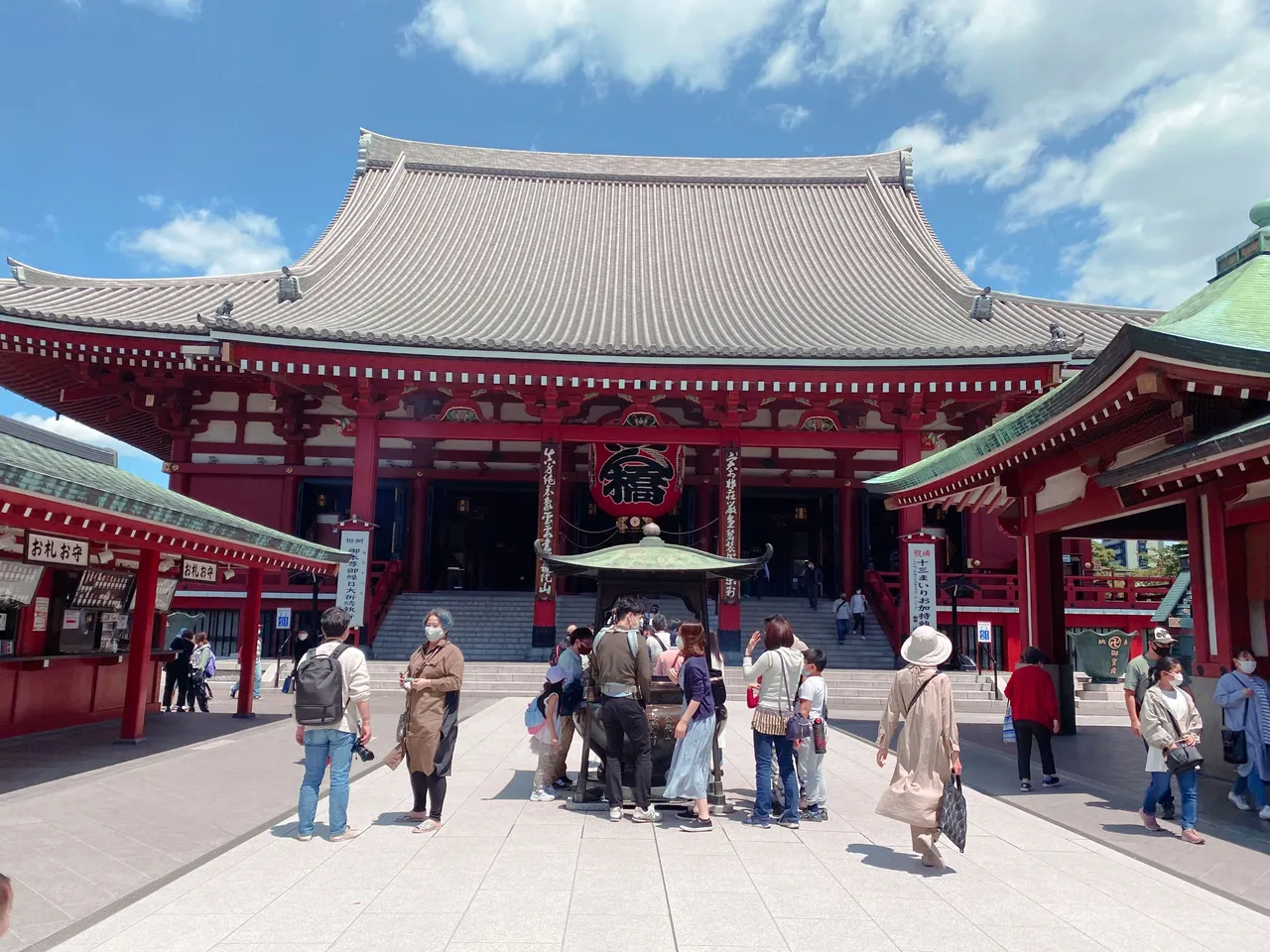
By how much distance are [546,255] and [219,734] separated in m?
17.1

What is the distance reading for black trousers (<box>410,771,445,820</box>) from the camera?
6527mm

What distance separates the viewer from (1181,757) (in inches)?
251

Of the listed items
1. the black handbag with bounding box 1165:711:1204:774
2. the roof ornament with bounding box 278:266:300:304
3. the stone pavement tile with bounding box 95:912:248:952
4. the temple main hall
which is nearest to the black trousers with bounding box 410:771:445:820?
the stone pavement tile with bounding box 95:912:248:952

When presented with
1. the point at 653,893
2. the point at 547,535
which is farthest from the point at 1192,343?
the point at 547,535

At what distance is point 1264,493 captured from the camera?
801cm

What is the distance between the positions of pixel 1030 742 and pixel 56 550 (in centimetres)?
1071

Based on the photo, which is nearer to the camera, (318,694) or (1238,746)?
(318,694)

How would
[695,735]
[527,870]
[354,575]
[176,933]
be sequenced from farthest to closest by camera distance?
[354,575] → [695,735] → [527,870] → [176,933]

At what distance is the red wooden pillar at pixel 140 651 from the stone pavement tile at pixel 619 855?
6.58 metres

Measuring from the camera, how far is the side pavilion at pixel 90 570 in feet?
25.4

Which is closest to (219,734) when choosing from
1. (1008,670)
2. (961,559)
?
(1008,670)

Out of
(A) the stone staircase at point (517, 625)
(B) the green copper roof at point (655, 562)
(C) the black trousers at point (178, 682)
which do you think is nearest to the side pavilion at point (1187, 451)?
(B) the green copper roof at point (655, 562)

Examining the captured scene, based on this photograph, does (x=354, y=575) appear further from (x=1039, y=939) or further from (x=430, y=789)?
(x=1039, y=939)

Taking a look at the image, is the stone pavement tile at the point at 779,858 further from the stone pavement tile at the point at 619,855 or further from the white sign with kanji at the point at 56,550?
the white sign with kanji at the point at 56,550
